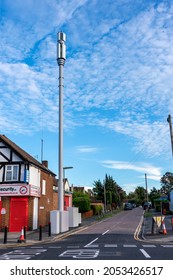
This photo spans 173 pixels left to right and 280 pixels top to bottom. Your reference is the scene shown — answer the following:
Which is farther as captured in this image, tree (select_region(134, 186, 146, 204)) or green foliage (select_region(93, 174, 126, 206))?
tree (select_region(134, 186, 146, 204))

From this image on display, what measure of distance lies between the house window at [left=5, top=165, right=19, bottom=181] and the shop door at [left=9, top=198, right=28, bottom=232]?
181 centimetres

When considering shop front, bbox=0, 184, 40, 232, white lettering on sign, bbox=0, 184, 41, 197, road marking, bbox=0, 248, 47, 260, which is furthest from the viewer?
shop front, bbox=0, 184, 40, 232

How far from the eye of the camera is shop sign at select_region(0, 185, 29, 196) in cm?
2701

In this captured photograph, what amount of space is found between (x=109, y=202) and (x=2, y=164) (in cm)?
6186

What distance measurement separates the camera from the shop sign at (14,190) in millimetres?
27014

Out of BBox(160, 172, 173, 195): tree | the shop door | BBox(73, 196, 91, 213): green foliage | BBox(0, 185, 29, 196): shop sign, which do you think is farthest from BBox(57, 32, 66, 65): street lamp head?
BBox(160, 172, 173, 195): tree

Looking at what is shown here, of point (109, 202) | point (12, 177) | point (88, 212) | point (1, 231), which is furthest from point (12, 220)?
point (109, 202)

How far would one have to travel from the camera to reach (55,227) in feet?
76.1

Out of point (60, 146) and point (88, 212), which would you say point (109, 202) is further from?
point (60, 146)

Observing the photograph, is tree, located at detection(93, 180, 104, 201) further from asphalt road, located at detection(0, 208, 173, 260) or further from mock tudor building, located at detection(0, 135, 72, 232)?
asphalt road, located at detection(0, 208, 173, 260)

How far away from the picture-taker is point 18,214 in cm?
2736

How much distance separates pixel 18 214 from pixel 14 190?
6.79ft

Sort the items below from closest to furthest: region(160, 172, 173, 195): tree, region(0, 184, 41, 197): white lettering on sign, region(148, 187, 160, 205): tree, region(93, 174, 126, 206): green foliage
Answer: region(0, 184, 41, 197): white lettering on sign < region(148, 187, 160, 205): tree < region(93, 174, 126, 206): green foliage < region(160, 172, 173, 195): tree

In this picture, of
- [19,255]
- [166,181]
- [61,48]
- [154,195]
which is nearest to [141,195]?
[166,181]
